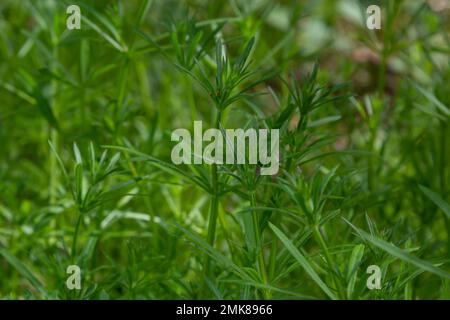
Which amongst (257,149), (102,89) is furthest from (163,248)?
(102,89)

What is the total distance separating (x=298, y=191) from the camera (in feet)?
2.75

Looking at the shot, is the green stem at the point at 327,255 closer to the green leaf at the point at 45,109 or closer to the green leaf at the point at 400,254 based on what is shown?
the green leaf at the point at 400,254

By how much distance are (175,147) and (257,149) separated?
0.40ft

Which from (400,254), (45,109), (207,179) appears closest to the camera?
(400,254)

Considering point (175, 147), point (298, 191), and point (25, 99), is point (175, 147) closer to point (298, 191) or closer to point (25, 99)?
point (298, 191)

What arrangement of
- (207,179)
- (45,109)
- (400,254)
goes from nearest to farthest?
(400,254) < (207,179) < (45,109)

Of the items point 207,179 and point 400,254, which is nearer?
point 400,254

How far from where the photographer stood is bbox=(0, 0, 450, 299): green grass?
36.1 inches

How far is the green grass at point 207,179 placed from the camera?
916mm

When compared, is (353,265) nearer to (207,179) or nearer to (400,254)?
(400,254)

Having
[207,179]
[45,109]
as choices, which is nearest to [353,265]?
[207,179]

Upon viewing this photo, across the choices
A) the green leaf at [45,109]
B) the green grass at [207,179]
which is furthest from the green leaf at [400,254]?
Result: the green leaf at [45,109]

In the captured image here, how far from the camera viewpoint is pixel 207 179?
968 mm

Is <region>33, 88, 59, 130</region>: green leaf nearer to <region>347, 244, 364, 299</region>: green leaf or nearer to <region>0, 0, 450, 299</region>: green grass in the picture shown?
<region>0, 0, 450, 299</region>: green grass
